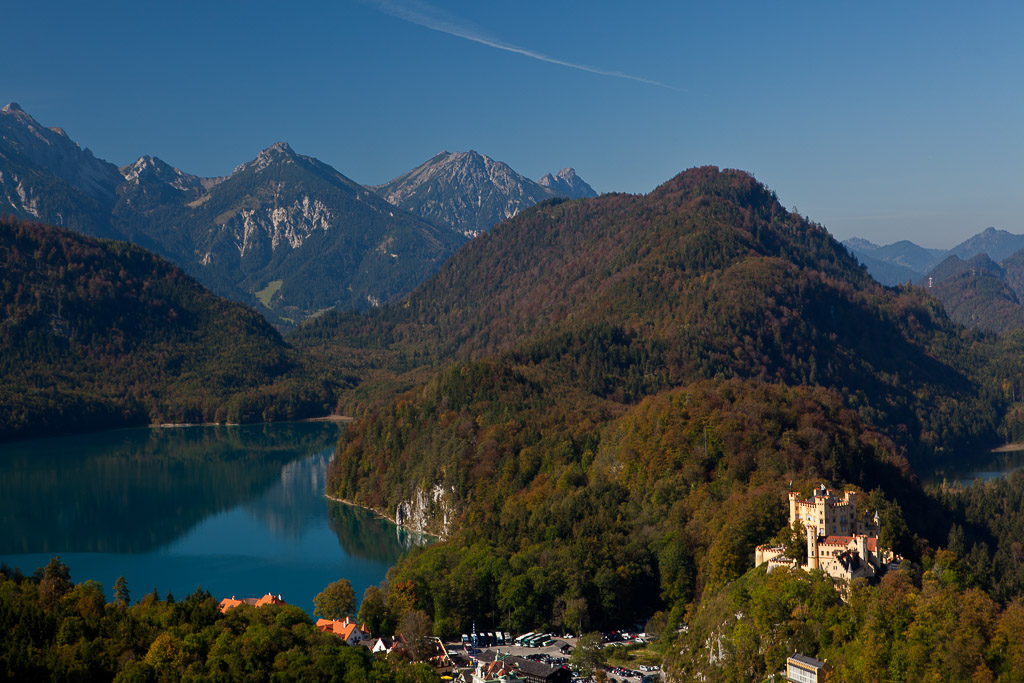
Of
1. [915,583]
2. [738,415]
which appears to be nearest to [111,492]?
[738,415]

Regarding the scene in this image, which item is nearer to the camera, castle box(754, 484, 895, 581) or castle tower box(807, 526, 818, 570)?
castle box(754, 484, 895, 581)

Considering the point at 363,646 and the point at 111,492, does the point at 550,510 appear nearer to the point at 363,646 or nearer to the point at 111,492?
the point at 363,646

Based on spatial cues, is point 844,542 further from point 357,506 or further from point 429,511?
point 357,506

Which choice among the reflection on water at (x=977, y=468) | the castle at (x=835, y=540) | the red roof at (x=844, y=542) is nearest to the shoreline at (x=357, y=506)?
the castle at (x=835, y=540)

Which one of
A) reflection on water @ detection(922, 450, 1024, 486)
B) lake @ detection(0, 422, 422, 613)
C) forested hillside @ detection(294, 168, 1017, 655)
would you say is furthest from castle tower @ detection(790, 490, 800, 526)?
reflection on water @ detection(922, 450, 1024, 486)

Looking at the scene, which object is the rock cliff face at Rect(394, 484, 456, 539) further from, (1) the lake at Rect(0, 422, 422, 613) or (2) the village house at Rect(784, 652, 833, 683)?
(2) the village house at Rect(784, 652, 833, 683)
